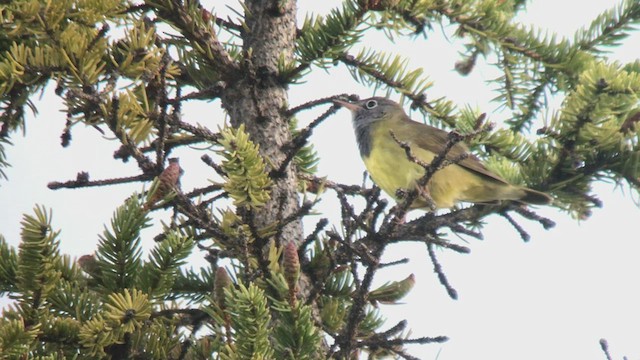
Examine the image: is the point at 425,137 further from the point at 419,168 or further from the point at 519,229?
the point at 519,229

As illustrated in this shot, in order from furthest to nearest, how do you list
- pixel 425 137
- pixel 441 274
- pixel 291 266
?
pixel 425 137 → pixel 441 274 → pixel 291 266

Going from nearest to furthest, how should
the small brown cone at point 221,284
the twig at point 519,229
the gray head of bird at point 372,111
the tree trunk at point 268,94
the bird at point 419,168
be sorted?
the small brown cone at point 221,284
the twig at point 519,229
the tree trunk at point 268,94
the bird at point 419,168
the gray head of bird at point 372,111

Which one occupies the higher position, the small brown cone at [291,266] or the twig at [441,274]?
the twig at [441,274]

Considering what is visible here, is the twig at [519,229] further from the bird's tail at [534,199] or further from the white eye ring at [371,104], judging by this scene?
the white eye ring at [371,104]

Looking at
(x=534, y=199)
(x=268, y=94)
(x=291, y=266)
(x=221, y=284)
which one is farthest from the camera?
(x=534, y=199)

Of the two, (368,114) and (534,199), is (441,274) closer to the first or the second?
(534,199)

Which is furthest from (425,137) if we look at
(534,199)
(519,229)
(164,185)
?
(164,185)

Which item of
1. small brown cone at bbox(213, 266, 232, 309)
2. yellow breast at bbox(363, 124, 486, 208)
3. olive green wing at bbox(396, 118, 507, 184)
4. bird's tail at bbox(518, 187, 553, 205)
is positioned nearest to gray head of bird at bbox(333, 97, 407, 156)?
olive green wing at bbox(396, 118, 507, 184)

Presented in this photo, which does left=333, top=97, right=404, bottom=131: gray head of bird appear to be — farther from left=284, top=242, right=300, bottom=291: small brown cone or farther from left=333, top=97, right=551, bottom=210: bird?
left=284, top=242, right=300, bottom=291: small brown cone

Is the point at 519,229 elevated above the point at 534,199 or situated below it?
below

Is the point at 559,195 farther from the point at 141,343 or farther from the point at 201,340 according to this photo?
the point at 141,343

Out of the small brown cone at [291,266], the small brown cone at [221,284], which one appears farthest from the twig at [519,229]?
the small brown cone at [221,284]

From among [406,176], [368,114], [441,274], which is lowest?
[441,274]

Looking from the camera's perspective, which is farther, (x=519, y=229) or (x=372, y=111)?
(x=372, y=111)
